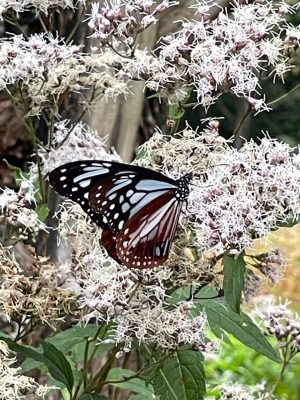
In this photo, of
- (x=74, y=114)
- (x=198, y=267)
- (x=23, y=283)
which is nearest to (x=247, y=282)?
(x=198, y=267)

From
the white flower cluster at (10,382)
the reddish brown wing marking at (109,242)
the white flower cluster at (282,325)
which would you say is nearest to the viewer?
the white flower cluster at (10,382)

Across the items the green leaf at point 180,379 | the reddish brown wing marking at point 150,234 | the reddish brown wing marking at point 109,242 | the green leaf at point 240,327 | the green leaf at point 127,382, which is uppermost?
the reddish brown wing marking at point 150,234

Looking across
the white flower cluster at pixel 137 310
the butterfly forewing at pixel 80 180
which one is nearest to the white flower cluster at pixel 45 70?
the butterfly forewing at pixel 80 180

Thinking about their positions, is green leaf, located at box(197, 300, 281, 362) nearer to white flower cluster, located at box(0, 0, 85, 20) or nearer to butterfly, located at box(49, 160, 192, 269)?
butterfly, located at box(49, 160, 192, 269)

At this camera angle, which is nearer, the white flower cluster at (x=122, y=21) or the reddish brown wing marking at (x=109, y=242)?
the reddish brown wing marking at (x=109, y=242)

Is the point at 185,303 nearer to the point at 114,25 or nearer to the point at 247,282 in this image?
the point at 247,282

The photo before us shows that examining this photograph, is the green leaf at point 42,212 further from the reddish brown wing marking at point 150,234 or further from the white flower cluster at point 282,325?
the white flower cluster at point 282,325

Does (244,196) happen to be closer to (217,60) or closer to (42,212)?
(217,60)

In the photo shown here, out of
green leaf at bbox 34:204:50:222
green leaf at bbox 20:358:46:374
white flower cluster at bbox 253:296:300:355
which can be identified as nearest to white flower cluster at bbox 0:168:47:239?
green leaf at bbox 34:204:50:222

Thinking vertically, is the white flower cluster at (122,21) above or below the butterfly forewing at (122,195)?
above
